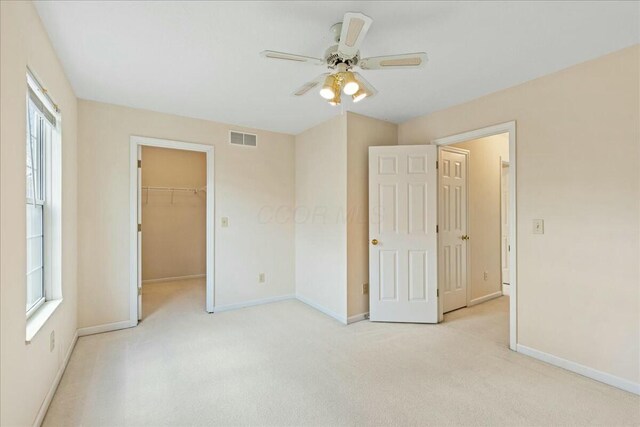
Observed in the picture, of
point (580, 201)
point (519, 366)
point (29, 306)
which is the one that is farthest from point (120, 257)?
point (580, 201)

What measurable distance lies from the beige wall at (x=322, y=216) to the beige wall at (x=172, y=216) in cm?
250

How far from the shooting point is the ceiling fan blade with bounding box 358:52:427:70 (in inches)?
67.1

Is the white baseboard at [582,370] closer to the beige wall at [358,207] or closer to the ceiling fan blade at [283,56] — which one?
the beige wall at [358,207]

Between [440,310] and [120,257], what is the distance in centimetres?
366

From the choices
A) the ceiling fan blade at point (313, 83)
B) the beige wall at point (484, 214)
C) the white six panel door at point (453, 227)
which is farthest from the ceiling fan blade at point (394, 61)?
the beige wall at point (484, 214)

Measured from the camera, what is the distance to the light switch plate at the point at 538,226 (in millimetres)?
2490

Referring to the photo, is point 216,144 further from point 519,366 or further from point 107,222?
point 519,366

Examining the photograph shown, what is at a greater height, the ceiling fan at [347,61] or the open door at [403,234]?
the ceiling fan at [347,61]

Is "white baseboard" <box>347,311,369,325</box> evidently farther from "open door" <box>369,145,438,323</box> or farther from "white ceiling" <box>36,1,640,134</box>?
"white ceiling" <box>36,1,640,134</box>

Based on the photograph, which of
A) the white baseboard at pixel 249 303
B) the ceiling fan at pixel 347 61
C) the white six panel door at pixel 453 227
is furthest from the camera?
the white baseboard at pixel 249 303

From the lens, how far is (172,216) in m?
5.61

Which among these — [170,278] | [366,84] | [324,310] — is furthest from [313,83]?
[170,278]

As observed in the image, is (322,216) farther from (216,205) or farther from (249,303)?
(249,303)

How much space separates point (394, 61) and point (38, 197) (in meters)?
2.70
